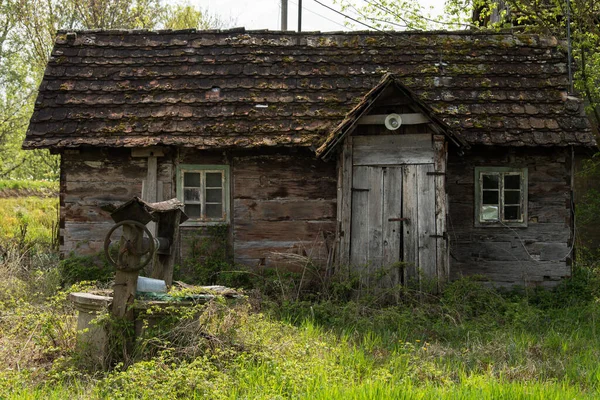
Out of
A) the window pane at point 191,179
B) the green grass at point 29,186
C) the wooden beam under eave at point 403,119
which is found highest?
the wooden beam under eave at point 403,119

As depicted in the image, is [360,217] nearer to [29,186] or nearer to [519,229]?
[519,229]

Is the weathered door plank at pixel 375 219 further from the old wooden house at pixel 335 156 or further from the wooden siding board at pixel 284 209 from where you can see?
the wooden siding board at pixel 284 209

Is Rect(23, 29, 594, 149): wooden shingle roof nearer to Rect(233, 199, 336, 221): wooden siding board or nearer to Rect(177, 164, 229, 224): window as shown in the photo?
Rect(177, 164, 229, 224): window

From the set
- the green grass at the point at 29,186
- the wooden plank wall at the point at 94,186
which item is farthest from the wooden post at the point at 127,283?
the green grass at the point at 29,186

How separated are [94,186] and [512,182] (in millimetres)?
7720

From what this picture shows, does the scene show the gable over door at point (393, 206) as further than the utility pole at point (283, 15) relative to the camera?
No

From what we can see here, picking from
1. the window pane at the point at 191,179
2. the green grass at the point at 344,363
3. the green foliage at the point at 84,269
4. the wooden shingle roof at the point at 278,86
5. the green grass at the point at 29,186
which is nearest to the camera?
the green grass at the point at 344,363

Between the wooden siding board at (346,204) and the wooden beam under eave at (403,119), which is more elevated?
the wooden beam under eave at (403,119)

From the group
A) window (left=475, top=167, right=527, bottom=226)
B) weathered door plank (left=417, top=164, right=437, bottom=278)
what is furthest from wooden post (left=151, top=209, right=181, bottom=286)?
window (left=475, top=167, right=527, bottom=226)

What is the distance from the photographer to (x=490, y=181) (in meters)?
12.4

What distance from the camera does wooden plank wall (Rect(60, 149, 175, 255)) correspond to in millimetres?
12266

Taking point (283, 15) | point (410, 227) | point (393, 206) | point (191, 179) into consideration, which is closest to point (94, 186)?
point (191, 179)

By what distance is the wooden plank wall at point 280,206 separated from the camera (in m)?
12.1

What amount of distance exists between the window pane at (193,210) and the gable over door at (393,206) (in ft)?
9.16
